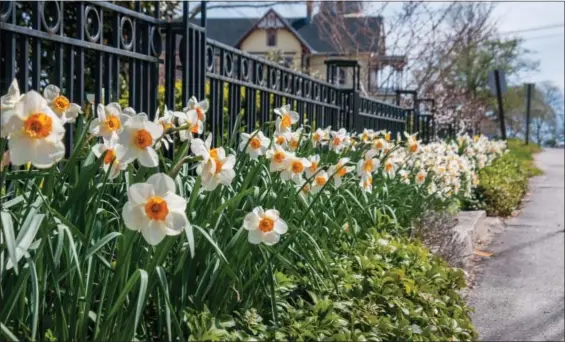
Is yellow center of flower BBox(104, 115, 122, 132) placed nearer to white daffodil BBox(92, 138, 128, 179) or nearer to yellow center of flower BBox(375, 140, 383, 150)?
white daffodil BBox(92, 138, 128, 179)

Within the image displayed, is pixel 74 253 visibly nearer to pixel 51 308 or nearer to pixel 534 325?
pixel 51 308

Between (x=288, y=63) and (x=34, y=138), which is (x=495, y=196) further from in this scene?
(x=288, y=63)

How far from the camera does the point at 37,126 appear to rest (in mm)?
1626

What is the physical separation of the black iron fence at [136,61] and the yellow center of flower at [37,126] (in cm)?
142

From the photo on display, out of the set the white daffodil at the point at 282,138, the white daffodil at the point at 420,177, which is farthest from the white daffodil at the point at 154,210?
the white daffodil at the point at 420,177

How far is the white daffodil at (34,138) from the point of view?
162cm

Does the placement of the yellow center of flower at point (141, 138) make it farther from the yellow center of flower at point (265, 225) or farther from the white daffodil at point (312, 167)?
the white daffodil at point (312, 167)

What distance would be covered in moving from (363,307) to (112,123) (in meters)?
1.10

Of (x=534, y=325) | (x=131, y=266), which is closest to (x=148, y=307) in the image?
(x=131, y=266)

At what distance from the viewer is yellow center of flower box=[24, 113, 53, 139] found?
162 centimetres

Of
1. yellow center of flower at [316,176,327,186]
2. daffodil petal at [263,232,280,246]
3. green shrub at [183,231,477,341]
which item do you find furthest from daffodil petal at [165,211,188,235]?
yellow center of flower at [316,176,327,186]

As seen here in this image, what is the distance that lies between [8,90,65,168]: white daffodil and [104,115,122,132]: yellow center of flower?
1.72ft

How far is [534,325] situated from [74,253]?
3.20 metres

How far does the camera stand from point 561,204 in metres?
11.5
